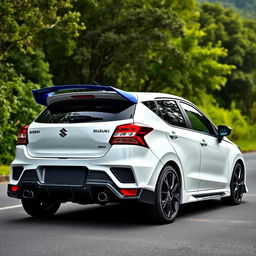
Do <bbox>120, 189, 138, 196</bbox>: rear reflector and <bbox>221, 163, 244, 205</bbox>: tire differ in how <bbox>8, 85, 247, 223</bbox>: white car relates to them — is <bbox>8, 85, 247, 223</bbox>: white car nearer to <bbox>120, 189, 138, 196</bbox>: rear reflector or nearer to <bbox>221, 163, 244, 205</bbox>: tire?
<bbox>120, 189, 138, 196</bbox>: rear reflector

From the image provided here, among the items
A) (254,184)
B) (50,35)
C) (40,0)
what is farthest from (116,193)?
(50,35)

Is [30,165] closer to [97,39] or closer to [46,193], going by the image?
[46,193]

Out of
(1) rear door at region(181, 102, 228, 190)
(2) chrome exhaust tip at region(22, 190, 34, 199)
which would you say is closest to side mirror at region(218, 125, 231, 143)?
(1) rear door at region(181, 102, 228, 190)

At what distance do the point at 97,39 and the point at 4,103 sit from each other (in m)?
13.3

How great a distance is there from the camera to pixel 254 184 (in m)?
13.8

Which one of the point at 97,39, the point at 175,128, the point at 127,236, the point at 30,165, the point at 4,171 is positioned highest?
the point at 97,39

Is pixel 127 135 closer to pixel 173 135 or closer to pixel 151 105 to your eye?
pixel 151 105

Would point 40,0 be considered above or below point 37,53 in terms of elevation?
above

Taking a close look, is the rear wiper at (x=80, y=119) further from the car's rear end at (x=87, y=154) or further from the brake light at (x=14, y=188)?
the brake light at (x=14, y=188)

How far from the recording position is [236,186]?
995 cm

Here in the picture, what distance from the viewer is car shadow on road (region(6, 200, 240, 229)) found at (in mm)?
7750

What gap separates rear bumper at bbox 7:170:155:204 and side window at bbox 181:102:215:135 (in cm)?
177

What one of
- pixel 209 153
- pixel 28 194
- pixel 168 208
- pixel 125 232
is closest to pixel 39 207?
pixel 28 194

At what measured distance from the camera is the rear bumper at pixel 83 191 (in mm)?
7098
